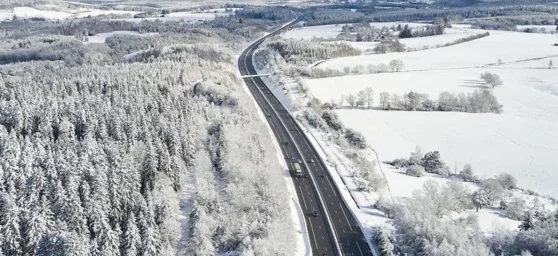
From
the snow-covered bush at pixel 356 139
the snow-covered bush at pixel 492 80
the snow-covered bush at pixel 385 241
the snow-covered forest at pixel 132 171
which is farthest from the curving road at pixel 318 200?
the snow-covered bush at pixel 492 80

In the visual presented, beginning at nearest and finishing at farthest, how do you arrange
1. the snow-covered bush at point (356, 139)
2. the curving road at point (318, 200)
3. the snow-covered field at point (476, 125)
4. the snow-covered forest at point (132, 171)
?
the snow-covered forest at point (132, 171) < the curving road at point (318, 200) < the snow-covered field at point (476, 125) < the snow-covered bush at point (356, 139)

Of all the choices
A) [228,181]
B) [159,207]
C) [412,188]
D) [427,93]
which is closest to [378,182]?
[412,188]

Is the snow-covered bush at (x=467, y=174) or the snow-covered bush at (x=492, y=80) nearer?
the snow-covered bush at (x=467, y=174)

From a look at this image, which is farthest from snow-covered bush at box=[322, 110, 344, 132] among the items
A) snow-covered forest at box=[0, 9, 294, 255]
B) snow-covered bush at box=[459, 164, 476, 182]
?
snow-covered bush at box=[459, 164, 476, 182]

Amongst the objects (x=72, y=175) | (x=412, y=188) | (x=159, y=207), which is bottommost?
(x=412, y=188)

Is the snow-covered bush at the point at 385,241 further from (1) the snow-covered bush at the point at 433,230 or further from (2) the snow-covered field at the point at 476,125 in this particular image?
(2) the snow-covered field at the point at 476,125

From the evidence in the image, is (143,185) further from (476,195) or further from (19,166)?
(476,195)
